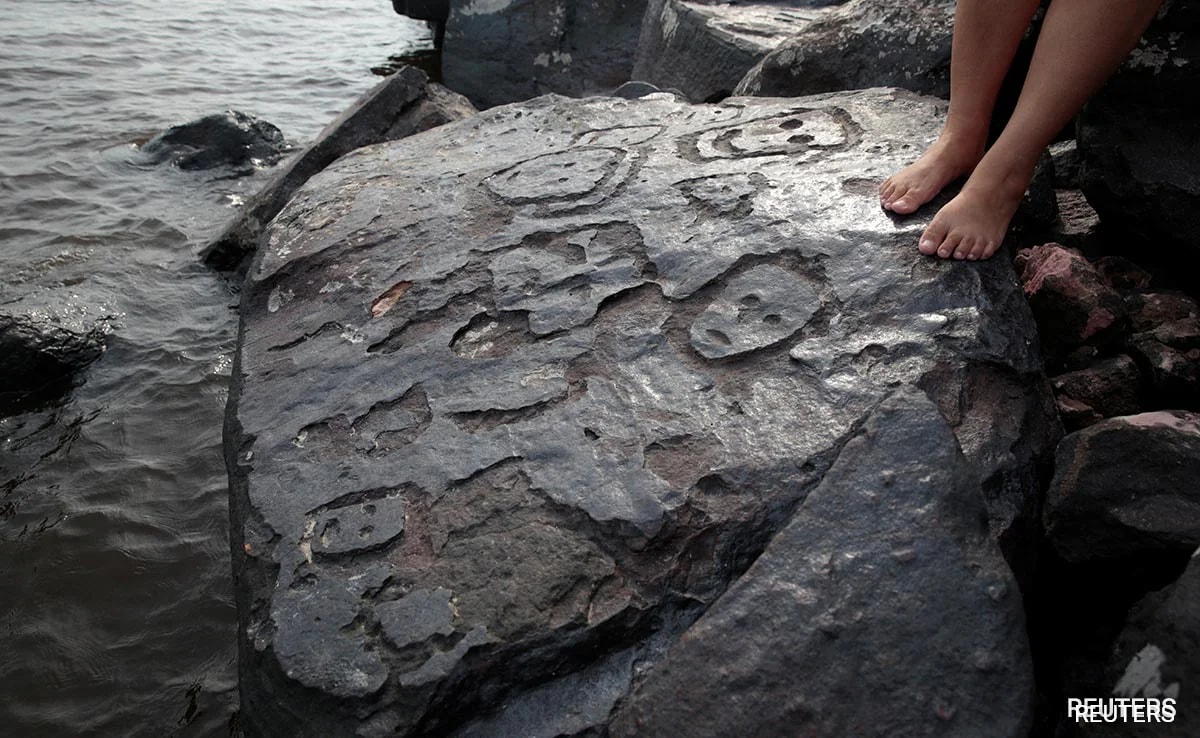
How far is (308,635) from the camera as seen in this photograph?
1395 millimetres

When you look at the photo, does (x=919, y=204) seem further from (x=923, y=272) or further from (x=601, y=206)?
(x=601, y=206)

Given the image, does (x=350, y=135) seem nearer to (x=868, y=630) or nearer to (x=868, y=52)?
(x=868, y=52)

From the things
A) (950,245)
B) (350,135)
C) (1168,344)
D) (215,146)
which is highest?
(950,245)

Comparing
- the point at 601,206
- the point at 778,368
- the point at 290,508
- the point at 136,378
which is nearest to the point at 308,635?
the point at 290,508

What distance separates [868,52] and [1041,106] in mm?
1235

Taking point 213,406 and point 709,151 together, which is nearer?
point 709,151

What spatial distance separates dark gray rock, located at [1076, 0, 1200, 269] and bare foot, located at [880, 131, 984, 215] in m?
0.33

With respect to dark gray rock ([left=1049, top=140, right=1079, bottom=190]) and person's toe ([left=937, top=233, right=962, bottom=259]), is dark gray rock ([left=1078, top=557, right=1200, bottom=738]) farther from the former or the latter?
dark gray rock ([left=1049, top=140, right=1079, bottom=190])

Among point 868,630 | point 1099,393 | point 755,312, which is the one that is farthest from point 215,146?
point 868,630

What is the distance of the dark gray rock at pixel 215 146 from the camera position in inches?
186

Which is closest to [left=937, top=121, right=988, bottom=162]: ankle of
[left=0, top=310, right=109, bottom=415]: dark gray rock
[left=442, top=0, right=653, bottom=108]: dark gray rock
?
[left=0, top=310, right=109, bottom=415]: dark gray rock

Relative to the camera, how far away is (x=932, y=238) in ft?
5.76

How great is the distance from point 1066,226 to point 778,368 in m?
1.18

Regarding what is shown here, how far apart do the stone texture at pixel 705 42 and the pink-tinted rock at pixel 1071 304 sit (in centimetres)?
205
